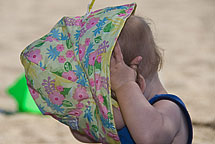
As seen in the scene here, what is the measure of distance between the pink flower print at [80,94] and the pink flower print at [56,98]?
8 centimetres

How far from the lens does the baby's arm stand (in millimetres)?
1835

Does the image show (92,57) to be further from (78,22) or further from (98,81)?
(78,22)

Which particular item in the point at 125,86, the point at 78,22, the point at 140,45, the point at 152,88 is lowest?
the point at 152,88

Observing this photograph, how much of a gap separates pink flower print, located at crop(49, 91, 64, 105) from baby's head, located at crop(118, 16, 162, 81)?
0.38 m

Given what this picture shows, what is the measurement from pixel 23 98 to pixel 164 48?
269 centimetres

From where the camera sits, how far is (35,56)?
6.94 feet

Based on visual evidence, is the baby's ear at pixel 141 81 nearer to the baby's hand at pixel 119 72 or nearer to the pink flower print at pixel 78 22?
the baby's hand at pixel 119 72

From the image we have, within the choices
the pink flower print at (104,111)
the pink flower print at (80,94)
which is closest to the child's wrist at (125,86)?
the pink flower print at (104,111)

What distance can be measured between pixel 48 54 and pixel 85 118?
373 millimetres

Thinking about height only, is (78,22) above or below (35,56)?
above

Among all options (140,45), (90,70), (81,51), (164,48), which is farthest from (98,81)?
(164,48)

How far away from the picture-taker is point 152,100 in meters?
2.08

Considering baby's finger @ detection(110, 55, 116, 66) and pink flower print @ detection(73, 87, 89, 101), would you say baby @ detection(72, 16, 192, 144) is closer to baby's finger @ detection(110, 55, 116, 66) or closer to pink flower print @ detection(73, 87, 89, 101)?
baby's finger @ detection(110, 55, 116, 66)

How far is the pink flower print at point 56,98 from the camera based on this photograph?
210cm
